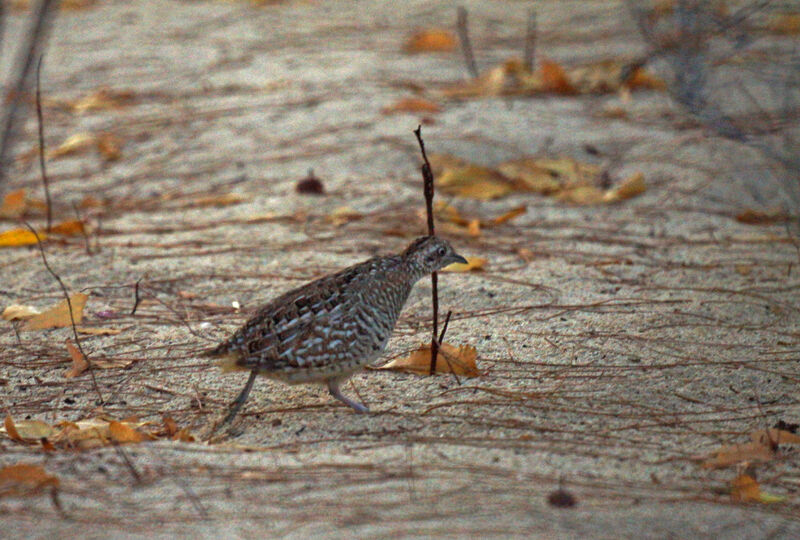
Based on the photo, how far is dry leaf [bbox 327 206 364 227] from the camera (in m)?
6.62

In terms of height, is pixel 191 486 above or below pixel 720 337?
above

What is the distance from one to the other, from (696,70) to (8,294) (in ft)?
14.0

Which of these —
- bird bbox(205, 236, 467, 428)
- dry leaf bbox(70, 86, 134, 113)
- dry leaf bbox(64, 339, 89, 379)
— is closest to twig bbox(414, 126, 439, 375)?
bird bbox(205, 236, 467, 428)

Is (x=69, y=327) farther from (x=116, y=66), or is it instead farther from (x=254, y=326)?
(x=116, y=66)

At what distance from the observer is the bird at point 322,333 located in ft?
13.3

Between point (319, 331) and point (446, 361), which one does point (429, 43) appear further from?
point (319, 331)

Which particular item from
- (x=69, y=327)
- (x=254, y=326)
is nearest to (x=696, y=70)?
(x=254, y=326)

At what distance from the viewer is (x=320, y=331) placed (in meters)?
4.09

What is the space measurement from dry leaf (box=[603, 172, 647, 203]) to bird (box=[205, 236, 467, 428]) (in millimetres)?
3072

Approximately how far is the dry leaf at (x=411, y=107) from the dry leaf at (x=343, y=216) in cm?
186

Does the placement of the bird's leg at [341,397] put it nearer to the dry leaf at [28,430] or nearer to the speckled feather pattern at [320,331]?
the speckled feather pattern at [320,331]

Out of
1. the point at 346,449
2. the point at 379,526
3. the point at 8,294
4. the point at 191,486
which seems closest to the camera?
the point at 379,526

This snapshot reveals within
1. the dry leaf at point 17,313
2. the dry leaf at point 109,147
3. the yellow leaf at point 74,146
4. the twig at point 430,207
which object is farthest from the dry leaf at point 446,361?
the yellow leaf at point 74,146

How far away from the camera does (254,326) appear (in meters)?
4.18
